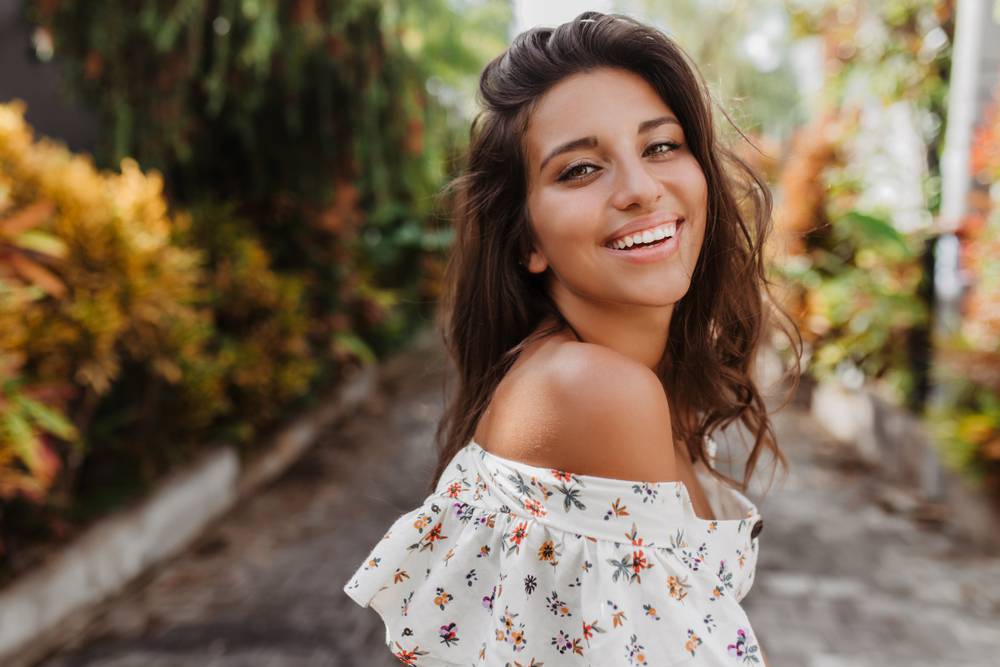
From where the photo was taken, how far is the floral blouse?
3.72ft

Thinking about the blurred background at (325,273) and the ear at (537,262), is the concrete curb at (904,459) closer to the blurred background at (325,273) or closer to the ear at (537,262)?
the blurred background at (325,273)

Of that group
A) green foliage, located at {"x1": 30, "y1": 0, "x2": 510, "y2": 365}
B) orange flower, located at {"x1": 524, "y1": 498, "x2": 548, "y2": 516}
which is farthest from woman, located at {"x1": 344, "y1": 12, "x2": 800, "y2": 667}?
green foliage, located at {"x1": 30, "y1": 0, "x2": 510, "y2": 365}

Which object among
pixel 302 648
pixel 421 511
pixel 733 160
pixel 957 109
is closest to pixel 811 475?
pixel 957 109

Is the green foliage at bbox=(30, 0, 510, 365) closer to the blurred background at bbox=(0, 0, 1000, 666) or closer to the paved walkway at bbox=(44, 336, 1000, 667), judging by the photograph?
the blurred background at bbox=(0, 0, 1000, 666)

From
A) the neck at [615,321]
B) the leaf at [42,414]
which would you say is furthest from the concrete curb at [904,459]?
the leaf at [42,414]

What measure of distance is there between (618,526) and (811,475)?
15.6ft

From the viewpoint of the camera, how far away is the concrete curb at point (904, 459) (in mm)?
4234

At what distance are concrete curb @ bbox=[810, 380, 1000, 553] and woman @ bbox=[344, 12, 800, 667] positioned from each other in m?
3.22

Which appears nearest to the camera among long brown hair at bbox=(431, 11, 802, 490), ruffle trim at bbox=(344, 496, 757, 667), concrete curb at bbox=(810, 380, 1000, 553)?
ruffle trim at bbox=(344, 496, 757, 667)

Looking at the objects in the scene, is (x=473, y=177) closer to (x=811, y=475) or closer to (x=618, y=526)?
(x=618, y=526)

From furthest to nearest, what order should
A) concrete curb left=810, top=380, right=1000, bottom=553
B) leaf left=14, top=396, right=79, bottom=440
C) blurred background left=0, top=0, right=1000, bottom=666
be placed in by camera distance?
concrete curb left=810, top=380, right=1000, bottom=553 < blurred background left=0, top=0, right=1000, bottom=666 < leaf left=14, top=396, right=79, bottom=440

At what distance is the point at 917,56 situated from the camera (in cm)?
577

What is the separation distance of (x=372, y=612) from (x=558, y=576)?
265 cm

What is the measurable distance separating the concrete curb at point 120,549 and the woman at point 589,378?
2352 millimetres
